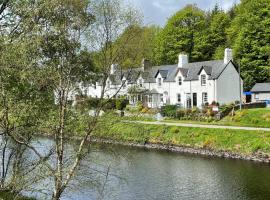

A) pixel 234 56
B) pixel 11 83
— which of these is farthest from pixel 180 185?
pixel 234 56

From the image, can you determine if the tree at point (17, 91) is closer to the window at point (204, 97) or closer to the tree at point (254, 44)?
the window at point (204, 97)

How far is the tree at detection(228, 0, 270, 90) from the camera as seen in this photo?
204 feet

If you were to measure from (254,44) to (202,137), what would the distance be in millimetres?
26981

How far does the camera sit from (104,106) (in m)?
18.0

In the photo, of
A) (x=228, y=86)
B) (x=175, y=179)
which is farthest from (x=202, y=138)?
(x=228, y=86)

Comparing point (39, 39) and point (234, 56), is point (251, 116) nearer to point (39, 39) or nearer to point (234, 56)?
point (234, 56)

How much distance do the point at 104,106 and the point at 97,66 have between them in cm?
172

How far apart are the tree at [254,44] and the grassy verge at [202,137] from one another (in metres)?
Result: 23.1

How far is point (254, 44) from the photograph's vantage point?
62.6 meters

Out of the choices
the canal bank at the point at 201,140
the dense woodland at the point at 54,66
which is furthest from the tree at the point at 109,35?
the canal bank at the point at 201,140

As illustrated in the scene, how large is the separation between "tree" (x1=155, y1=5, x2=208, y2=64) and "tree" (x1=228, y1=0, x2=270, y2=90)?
512 inches

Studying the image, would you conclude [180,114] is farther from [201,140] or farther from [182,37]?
[182,37]

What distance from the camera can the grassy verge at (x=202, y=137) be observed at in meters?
36.2

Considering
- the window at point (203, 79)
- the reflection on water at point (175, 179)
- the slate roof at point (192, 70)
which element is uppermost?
the slate roof at point (192, 70)
